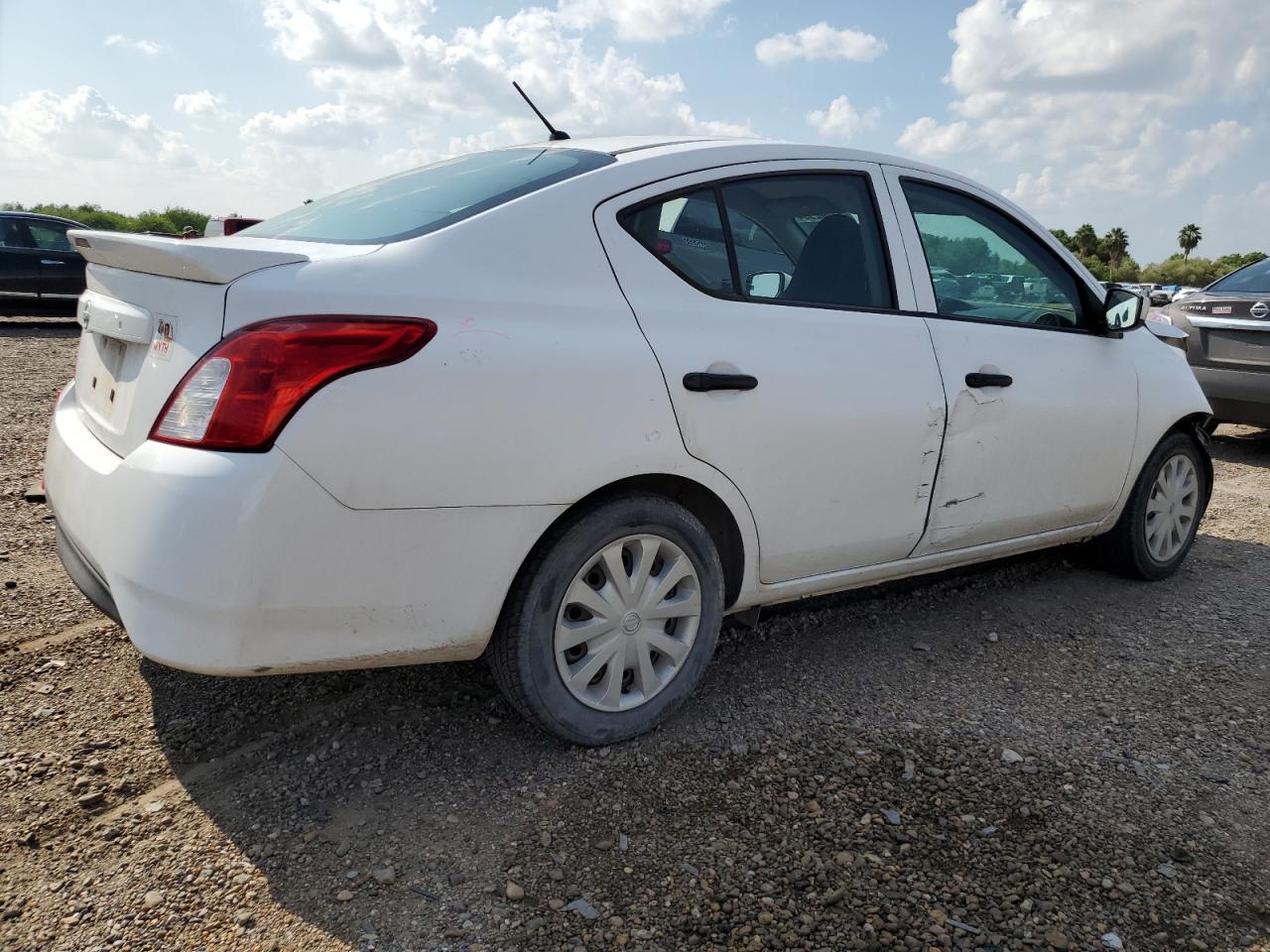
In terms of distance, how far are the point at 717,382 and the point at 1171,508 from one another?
9.43 feet

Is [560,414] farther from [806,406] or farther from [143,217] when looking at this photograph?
[143,217]

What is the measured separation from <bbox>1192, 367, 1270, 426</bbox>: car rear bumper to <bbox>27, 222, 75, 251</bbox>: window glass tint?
1355 cm

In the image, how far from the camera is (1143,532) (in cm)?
443

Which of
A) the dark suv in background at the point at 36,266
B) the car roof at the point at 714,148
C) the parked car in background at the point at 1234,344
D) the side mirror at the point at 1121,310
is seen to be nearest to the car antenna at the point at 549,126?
the car roof at the point at 714,148

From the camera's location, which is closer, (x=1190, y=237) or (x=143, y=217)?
(x=143, y=217)

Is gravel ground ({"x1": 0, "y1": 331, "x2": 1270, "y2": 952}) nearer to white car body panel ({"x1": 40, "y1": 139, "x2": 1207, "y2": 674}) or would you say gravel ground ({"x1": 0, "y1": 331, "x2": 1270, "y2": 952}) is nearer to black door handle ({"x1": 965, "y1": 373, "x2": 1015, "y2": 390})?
white car body panel ({"x1": 40, "y1": 139, "x2": 1207, "y2": 674})

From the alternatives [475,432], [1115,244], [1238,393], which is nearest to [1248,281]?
[1238,393]

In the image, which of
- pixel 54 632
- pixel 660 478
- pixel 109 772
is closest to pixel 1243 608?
pixel 660 478

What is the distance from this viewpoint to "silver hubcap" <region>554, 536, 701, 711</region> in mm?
2672

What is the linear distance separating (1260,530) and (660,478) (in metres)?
4.34

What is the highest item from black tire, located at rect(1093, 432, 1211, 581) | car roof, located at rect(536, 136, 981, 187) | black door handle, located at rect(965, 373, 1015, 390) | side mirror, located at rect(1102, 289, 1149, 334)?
car roof, located at rect(536, 136, 981, 187)

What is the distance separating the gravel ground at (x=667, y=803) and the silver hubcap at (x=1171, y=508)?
85cm

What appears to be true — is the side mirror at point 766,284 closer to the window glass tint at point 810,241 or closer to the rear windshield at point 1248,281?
the window glass tint at point 810,241

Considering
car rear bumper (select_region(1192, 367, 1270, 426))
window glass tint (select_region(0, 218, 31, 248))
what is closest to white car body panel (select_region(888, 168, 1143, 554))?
car rear bumper (select_region(1192, 367, 1270, 426))
